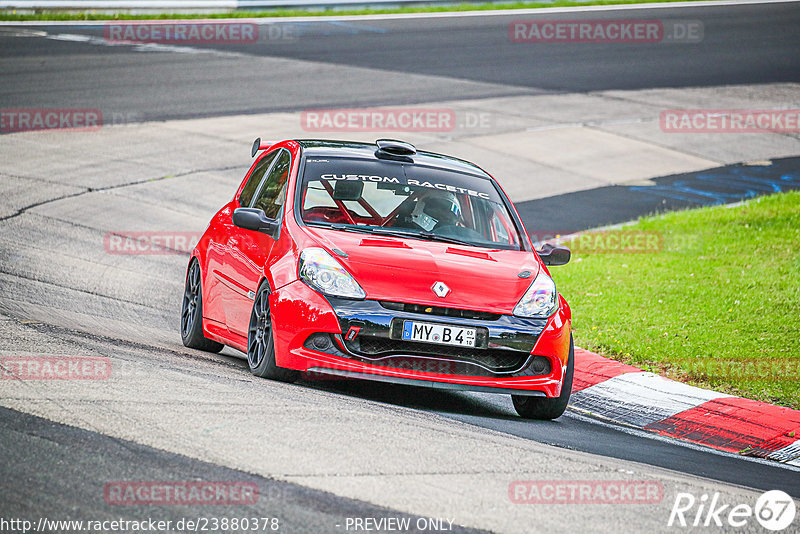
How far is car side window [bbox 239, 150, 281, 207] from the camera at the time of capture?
913cm

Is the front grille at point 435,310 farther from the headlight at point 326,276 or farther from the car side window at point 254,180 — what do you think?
the car side window at point 254,180

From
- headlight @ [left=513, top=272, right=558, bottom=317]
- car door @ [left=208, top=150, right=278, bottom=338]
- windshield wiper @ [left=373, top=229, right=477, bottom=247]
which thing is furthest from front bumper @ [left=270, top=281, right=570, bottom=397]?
car door @ [left=208, top=150, right=278, bottom=338]

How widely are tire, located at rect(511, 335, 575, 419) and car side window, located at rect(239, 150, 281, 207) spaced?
2.69m

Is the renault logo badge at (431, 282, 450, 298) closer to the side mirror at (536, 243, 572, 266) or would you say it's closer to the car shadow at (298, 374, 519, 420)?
the car shadow at (298, 374, 519, 420)

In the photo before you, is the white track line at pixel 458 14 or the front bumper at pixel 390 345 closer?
the front bumper at pixel 390 345

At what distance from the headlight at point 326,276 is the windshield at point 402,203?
641 millimetres

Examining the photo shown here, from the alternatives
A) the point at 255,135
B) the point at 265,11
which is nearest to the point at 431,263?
the point at 255,135

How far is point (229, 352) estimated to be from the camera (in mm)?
9750

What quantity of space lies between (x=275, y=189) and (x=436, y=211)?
1.21 metres

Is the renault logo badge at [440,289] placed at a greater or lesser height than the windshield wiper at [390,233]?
lesser

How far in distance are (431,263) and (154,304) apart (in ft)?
14.7

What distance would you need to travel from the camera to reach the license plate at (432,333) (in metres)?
7.07

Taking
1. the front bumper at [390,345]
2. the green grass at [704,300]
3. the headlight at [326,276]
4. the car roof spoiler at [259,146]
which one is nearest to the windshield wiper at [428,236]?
the headlight at [326,276]

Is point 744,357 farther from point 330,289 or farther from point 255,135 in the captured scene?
point 255,135
